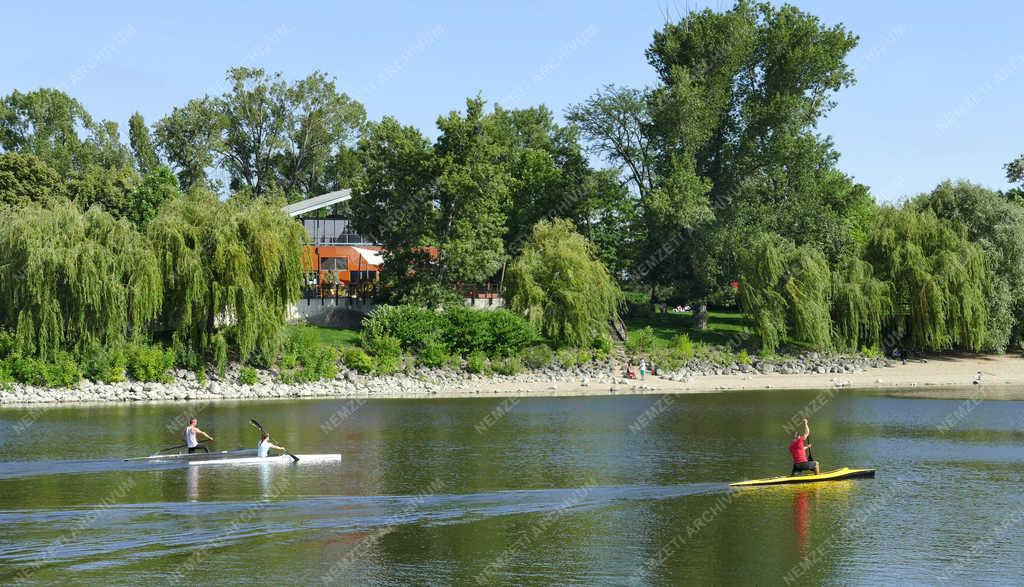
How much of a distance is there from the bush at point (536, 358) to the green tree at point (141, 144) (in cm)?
5333

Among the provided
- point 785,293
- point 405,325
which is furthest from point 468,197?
point 785,293

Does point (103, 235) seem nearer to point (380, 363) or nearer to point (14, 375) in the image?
point (14, 375)

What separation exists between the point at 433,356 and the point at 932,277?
33.9 metres

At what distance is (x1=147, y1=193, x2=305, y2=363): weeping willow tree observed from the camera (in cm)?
5622

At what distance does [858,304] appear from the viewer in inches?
2758

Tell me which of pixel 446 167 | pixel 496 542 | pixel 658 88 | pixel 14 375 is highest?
pixel 658 88

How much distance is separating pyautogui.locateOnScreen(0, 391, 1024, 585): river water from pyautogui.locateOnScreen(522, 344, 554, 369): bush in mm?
19028

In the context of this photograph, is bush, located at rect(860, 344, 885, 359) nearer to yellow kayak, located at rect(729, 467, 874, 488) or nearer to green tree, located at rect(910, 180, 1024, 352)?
green tree, located at rect(910, 180, 1024, 352)

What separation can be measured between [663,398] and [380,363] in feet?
56.6

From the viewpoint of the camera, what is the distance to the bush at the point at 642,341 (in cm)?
7062

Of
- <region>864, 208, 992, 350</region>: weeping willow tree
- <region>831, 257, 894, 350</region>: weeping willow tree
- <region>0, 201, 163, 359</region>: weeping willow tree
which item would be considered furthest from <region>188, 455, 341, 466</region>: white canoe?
<region>864, 208, 992, 350</region>: weeping willow tree

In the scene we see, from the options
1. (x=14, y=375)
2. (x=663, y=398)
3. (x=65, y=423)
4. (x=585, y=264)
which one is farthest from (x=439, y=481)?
(x=585, y=264)

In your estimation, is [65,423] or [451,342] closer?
[65,423]

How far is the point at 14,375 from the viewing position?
178 feet
